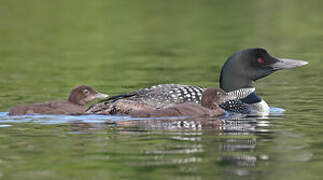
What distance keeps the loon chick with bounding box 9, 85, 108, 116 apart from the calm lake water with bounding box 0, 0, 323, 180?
21cm

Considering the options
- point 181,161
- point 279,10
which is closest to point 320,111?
point 181,161

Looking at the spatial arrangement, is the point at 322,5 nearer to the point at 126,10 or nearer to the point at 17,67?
the point at 126,10

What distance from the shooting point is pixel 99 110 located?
9828 mm

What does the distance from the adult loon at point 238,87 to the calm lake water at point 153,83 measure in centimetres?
46

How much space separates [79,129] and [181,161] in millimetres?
2076

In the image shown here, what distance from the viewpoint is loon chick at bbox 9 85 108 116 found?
32.4ft

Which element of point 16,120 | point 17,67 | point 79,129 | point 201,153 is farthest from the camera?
point 17,67

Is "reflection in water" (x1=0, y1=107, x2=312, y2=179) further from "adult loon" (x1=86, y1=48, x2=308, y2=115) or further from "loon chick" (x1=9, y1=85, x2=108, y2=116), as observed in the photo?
"adult loon" (x1=86, y1=48, x2=308, y2=115)

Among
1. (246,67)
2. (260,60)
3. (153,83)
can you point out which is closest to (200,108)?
(246,67)

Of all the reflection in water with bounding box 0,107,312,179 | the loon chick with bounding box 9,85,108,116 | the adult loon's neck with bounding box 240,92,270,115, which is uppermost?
the loon chick with bounding box 9,85,108,116

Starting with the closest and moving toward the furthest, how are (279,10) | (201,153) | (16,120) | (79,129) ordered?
1. (201,153)
2. (79,129)
3. (16,120)
4. (279,10)

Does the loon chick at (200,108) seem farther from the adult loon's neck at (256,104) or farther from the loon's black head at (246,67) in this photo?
the loon's black head at (246,67)

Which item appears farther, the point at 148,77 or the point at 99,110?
the point at 148,77

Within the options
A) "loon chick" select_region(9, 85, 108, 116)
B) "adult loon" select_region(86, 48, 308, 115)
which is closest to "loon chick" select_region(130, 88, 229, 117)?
"adult loon" select_region(86, 48, 308, 115)
